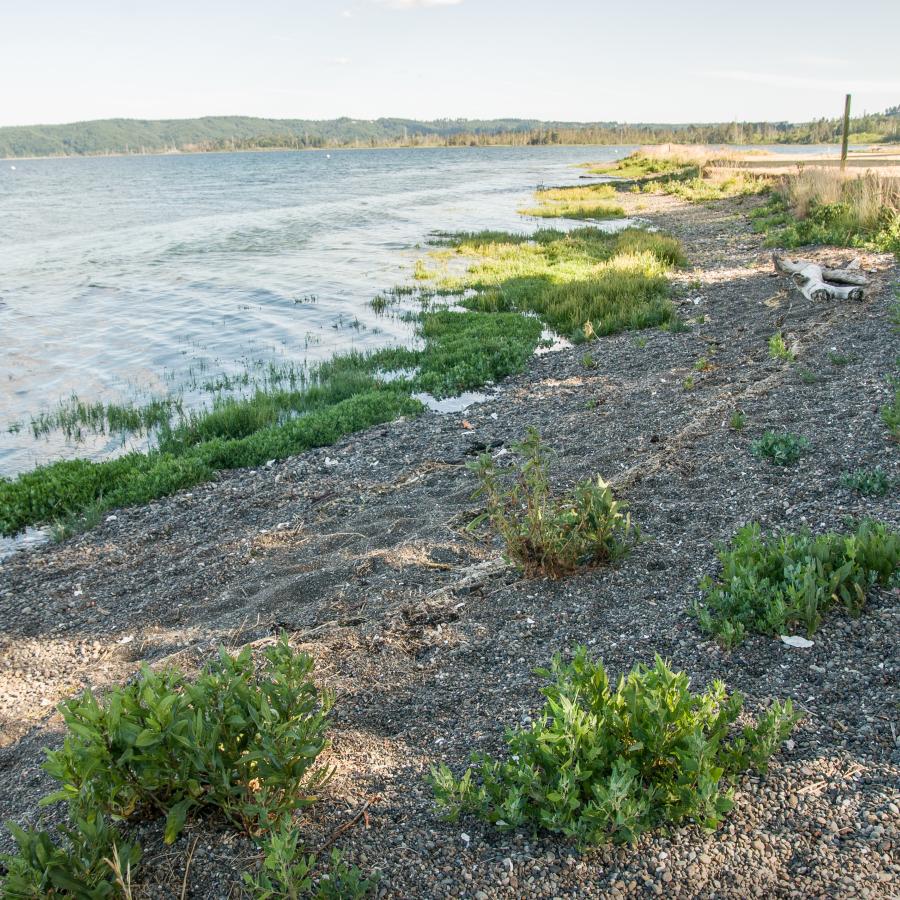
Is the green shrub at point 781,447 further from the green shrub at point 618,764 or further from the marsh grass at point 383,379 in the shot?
the marsh grass at point 383,379

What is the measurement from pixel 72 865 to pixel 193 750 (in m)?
0.60

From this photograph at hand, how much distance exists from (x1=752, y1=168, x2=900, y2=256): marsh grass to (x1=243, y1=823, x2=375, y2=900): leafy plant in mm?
17477

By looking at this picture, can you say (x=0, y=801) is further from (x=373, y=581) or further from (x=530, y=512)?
(x=530, y=512)

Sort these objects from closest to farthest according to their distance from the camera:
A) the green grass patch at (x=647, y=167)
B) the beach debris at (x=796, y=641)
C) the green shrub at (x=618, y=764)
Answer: the green shrub at (x=618, y=764) < the beach debris at (x=796, y=641) < the green grass patch at (x=647, y=167)

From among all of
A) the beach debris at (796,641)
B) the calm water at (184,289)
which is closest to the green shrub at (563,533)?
the beach debris at (796,641)

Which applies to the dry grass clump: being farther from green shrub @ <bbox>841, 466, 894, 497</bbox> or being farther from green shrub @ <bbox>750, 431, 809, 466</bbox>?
green shrub @ <bbox>841, 466, 894, 497</bbox>

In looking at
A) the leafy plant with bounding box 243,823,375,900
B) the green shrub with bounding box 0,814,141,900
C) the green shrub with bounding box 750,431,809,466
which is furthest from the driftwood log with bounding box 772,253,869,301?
the green shrub with bounding box 0,814,141,900

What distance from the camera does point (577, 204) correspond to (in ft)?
143

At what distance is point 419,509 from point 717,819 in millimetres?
5323

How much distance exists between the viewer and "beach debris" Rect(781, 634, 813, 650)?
14.3ft

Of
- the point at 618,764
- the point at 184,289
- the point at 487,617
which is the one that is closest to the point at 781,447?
the point at 487,617

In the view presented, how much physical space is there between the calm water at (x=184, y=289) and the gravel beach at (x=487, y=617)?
5781 mm

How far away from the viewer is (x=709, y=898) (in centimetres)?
287

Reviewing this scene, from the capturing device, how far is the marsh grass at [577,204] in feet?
129
